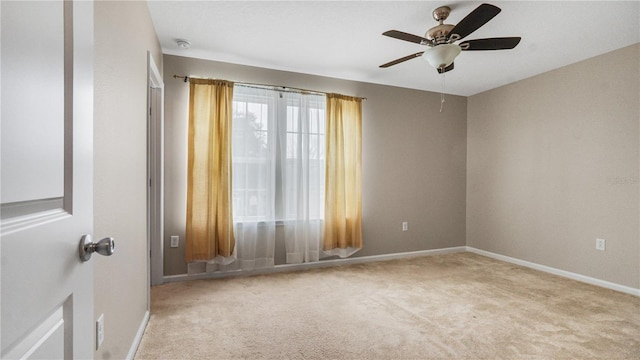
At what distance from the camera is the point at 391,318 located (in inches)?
101

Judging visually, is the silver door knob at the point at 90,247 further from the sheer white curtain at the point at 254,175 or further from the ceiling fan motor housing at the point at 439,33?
the sheer white curtain at the point at 254,175

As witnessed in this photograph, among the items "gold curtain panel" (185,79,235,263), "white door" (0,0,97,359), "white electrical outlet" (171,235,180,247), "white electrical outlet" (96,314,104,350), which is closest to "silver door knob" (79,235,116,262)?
"white door" (0,0,97,359)

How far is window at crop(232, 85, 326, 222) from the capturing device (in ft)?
11.9

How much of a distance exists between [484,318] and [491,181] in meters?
2.62

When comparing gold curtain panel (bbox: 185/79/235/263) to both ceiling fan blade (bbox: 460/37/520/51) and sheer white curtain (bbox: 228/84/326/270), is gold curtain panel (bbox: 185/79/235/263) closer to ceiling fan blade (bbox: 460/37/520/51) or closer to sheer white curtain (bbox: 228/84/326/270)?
sheer white curtain (bbox: 228/84/326/270)

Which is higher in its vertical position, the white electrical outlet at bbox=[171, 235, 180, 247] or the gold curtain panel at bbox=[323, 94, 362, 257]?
the gold curtain panel at bbox=[323, 94, 362, 257]

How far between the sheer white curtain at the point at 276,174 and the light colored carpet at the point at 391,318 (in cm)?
40

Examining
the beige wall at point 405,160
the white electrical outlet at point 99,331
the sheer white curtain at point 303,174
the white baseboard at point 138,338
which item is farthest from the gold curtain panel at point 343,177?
the white electrical outlet at point 99,331

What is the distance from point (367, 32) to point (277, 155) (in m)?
1.67

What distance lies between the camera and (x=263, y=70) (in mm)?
3807

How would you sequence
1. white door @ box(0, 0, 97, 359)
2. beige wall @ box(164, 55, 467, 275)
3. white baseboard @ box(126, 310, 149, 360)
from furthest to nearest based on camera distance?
beige wall @ box(164, 55, 467, 275) < white baseboard @ box(126, 310, 149, 360) < white door @ box(0, 0, 97, 359)

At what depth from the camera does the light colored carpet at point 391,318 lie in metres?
2.10

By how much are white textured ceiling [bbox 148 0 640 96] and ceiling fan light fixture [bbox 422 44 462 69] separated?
32 cm

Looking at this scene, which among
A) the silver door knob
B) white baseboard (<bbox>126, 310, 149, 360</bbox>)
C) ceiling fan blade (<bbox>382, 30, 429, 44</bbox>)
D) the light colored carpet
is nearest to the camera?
the silver door knob
